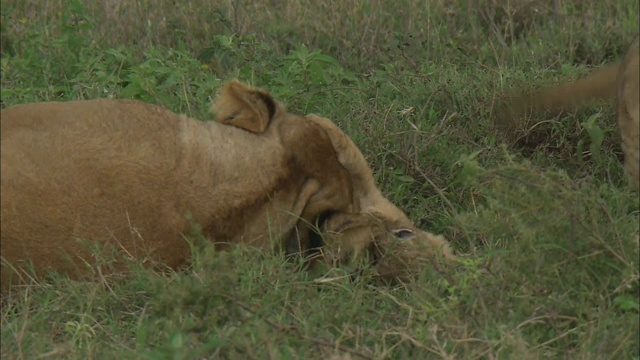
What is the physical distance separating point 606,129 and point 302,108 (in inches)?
50.0

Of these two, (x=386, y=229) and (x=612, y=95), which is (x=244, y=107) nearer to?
(x=386, y=229)

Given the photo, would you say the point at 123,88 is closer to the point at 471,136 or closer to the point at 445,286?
the point at 471,136

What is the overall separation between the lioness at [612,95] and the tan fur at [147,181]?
93cm

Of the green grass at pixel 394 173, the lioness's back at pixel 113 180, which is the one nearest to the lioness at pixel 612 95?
the green grass at pixel 394 173

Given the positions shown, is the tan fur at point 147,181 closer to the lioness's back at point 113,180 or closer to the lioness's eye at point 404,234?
the lioness's back at point 113,180

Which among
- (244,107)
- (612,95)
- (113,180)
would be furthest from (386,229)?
(612,95)

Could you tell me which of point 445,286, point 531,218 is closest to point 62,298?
point 445,286

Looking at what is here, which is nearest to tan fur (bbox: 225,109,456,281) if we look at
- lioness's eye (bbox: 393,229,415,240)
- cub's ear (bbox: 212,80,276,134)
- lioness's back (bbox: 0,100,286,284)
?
lioness's eye (bbox: 393,229,415,240)

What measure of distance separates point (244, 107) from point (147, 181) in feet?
1.65

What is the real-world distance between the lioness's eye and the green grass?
0.16 meters

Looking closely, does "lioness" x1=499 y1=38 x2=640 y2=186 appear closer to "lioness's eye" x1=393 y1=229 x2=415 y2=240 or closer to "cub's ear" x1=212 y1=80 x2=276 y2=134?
"lioness's eye" x1=393 y1=229 x2=415 y2=240

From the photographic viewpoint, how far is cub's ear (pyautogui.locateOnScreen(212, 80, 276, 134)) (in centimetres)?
435

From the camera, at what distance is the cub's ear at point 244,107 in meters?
4.35

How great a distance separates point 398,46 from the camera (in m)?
6.52
